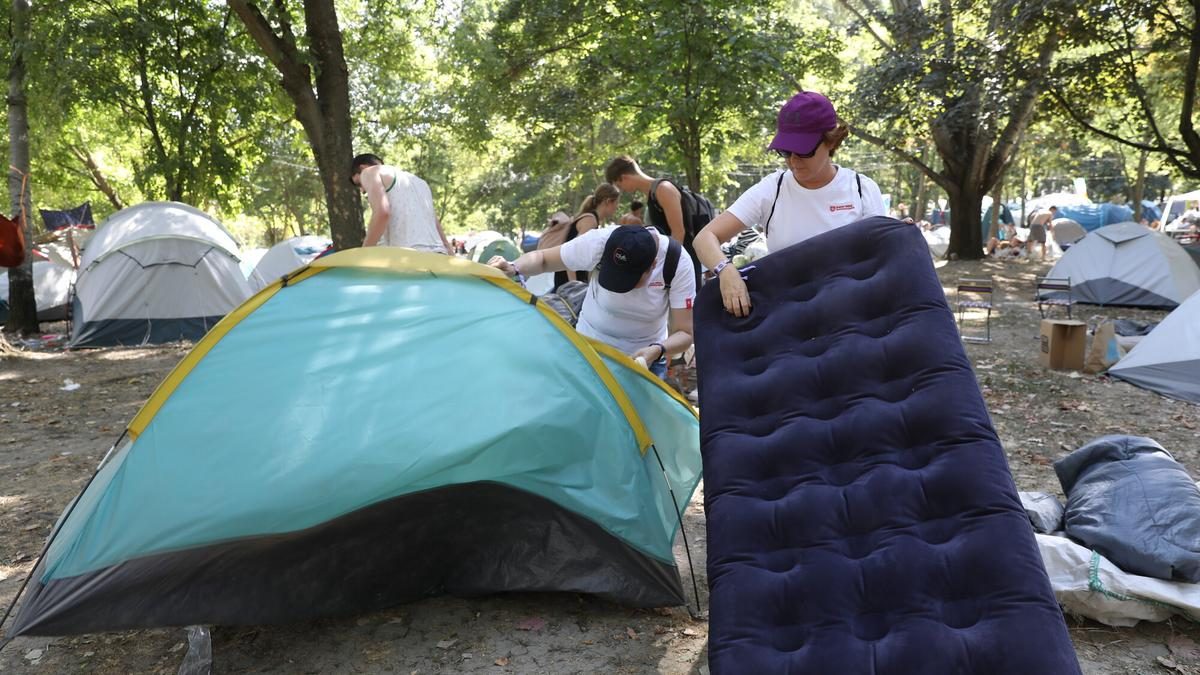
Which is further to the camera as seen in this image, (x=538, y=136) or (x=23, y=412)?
(x=538, y=136)

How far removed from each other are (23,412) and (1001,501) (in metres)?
8.24

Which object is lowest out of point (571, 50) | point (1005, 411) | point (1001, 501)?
point (1005, 411)

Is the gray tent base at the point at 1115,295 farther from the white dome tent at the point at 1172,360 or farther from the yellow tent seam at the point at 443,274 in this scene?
the yellow tent seam at the point at 443,274

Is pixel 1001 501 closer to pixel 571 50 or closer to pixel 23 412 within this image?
pixel 23 412

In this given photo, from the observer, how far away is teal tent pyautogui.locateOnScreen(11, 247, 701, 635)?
9.32 ft

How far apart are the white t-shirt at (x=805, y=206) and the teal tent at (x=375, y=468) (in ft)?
2.79

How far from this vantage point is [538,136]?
17672mm

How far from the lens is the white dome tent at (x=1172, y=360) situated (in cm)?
704

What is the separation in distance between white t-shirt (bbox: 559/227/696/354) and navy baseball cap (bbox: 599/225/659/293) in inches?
3.2

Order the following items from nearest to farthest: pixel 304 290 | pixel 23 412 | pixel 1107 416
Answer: pixel 304 290 → pixel 1107 416 → pixel 23 412

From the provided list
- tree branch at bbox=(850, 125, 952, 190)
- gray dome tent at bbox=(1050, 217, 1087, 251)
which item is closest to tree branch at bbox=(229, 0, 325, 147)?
tree branch at bbox=(850, 125, 952, 190)

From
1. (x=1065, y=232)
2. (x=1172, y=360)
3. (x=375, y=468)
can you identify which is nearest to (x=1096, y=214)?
(x=1065, y=232)

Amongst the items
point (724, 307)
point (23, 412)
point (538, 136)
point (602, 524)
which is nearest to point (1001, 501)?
point (724, 307)

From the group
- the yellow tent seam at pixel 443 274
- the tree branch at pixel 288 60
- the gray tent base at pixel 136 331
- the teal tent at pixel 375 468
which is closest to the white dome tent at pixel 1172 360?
the teal tent at pixel 375 468
